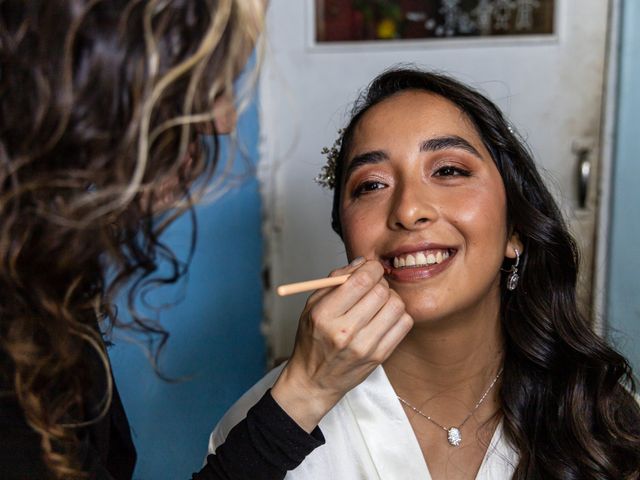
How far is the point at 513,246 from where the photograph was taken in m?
1.35

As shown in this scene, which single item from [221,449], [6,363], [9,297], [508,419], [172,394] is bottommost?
[172,394]

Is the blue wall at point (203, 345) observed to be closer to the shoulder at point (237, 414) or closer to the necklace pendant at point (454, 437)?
the shoulder at point (237, 414)

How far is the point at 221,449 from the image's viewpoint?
938 mm

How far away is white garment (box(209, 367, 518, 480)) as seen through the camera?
125 cm

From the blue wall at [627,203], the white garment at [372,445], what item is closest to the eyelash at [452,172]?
the white garment at [372,445]

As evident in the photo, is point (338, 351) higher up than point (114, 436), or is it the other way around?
point (338, 351)

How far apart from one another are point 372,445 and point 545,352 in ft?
1.16

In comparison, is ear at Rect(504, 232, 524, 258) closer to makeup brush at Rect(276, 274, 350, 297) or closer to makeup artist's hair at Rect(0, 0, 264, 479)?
makeup brush at Rect(276, 274, 350, 297)

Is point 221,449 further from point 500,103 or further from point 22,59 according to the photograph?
point 500,103

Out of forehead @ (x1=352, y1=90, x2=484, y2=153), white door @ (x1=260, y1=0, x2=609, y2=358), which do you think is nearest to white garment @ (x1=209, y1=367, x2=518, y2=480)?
forehead @ (x1=352, y1=90, x2=484, y2=153)

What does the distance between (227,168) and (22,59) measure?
0.58ft

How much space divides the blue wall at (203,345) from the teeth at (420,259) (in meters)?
0.58

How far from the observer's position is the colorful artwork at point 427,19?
2127mm

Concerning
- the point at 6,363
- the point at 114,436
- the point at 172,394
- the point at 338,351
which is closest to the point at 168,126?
the point at 6,363
